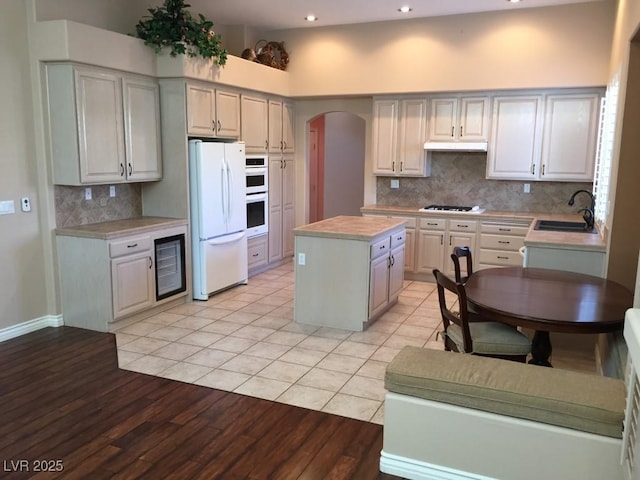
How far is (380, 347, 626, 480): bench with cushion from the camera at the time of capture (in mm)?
2213

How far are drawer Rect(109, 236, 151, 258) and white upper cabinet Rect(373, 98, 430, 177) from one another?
3.22m

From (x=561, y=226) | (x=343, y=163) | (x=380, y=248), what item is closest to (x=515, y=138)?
(x=561, y=226)

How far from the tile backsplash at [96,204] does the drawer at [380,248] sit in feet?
8.49

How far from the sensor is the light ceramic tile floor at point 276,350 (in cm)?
355

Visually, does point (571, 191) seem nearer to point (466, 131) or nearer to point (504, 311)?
point (466, 131)

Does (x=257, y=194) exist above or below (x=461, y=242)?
above

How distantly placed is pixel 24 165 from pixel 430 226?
432 centimetres

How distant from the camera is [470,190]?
682 cm

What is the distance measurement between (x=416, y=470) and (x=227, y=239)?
3.82 meters

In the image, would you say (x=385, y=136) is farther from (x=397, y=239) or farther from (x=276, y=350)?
(x=276, y=350)

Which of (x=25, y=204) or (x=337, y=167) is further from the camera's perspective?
(x=337, y=167)

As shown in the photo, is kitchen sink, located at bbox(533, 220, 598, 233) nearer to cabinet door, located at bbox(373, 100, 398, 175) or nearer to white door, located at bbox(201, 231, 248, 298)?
cabinet door, located at bbox(373, 100, 398, 175)

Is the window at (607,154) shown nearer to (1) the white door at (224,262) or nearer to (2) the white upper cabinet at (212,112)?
(1) the white door at (224,262)

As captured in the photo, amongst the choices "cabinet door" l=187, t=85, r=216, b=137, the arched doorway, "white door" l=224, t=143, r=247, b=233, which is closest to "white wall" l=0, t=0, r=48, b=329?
"cabinet door" l=187, t=85, r=216, b=137
